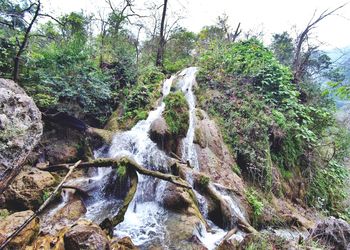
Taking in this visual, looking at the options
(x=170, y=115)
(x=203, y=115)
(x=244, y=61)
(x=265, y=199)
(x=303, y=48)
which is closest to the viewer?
(x=265, y=199)

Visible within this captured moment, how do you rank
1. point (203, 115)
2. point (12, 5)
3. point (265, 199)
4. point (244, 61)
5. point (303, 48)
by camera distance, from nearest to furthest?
point (12, 5), point (265, 199), point (203, 115), point (244, 61), point (303, 48)

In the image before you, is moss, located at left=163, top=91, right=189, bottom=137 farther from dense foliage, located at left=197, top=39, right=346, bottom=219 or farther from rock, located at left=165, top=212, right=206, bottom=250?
rock, located at left=165, top=212, right=206, bottom=250

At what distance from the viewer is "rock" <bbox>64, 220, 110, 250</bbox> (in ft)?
10.5

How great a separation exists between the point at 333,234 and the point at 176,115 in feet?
19.0

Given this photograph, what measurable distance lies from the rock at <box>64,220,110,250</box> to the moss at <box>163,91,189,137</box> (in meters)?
5.11

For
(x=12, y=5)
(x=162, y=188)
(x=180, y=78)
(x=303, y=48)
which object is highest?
(x=303, y=48)

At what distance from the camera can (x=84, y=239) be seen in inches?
127

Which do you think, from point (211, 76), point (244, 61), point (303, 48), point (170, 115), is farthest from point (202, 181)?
point (303, 48)

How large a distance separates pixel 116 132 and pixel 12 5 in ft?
16.4

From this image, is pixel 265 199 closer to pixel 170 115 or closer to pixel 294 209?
pixel 294 209

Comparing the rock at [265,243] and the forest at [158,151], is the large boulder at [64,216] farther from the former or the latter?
the rock at [265,243]

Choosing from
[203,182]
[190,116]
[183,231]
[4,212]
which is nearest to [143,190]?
[203,182]

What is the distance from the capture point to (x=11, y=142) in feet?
9.77

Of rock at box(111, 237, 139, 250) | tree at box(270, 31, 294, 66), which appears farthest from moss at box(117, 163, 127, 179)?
tree at box(270, 31, 294, 66)
